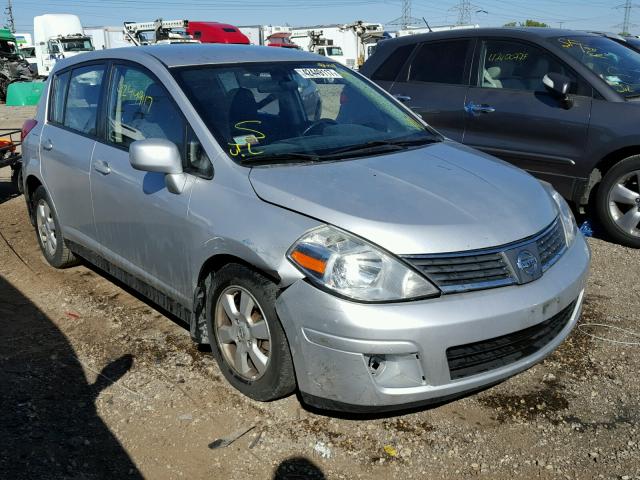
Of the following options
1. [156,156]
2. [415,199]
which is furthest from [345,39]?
[415,199]

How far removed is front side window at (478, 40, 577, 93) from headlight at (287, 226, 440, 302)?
12.6 feet

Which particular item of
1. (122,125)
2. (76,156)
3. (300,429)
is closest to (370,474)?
(300,429)

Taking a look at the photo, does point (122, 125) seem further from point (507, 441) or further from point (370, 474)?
point (507, 441)

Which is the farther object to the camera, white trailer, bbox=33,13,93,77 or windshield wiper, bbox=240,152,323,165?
→ white trailer, bbox=33,13,93,77

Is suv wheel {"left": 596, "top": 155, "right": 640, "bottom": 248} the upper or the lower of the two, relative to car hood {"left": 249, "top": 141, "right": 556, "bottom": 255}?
lower

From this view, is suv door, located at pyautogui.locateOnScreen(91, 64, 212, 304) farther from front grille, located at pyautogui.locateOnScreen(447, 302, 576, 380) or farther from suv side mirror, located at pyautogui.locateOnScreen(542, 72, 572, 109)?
suv side mirror, located at pyautogui.locateOnScreen(542, 72, 572, 109)

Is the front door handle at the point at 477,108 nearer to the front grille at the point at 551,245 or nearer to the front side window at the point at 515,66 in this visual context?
the front side window at the point at 515,66

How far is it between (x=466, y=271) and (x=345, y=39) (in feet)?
115

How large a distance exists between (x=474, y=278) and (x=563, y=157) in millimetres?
3388

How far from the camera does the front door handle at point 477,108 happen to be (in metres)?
6.04

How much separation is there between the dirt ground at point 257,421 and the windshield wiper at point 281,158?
1.18m

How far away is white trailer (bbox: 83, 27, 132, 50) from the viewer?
3481cm

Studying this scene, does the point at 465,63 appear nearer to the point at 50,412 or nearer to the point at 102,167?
the point at 102,167

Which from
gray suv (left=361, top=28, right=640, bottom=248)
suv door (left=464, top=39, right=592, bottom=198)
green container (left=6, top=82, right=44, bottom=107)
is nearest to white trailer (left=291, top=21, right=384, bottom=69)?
green container (left=6, top=82, right=44, bottom=107)
